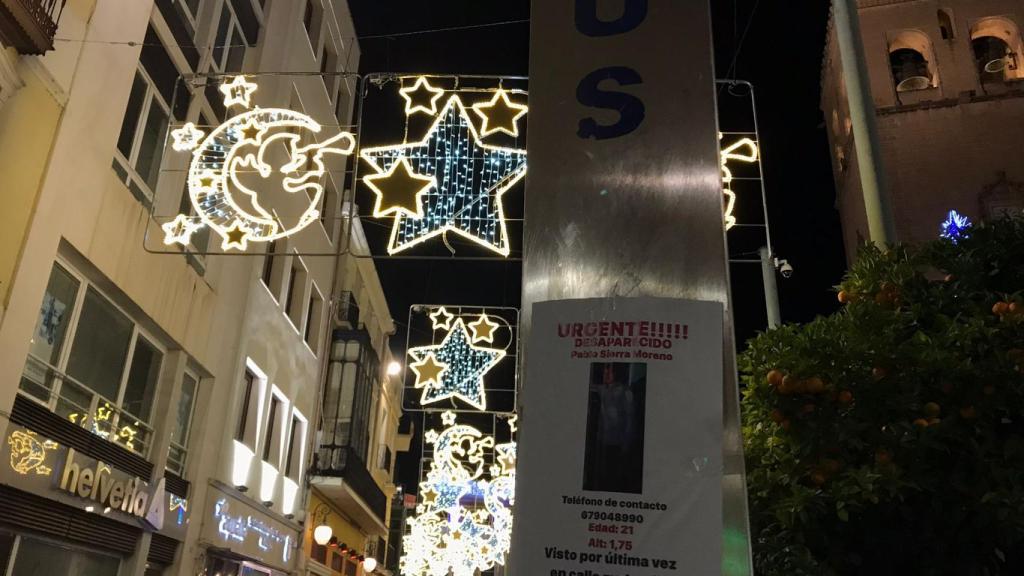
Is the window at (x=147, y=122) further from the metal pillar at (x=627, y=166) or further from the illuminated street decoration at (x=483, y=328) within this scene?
the metal pillar at (x=627, y=166)

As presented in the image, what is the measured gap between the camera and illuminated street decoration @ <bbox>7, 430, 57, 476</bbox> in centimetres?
897

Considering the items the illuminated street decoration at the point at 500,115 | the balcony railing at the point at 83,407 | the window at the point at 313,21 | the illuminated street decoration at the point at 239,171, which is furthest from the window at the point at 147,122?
the window at the point at 313,21

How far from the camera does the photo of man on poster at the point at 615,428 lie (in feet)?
6.85

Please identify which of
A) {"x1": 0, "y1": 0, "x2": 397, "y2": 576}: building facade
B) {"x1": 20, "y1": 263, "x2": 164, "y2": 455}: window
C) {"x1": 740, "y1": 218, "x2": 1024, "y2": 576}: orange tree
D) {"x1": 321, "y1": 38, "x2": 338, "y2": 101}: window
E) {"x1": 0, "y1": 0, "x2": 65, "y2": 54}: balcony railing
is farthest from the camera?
{"x1": 321, "y1": 38, "x2": 338, "y2": 101}: window

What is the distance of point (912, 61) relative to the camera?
29.5m

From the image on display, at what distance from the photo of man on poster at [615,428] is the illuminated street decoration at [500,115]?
7.68m

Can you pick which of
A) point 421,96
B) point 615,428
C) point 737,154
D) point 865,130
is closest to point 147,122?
point 421,96

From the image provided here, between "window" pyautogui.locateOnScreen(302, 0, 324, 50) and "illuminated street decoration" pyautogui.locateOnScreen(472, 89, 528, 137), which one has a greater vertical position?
"window" pyautogui.locateOnScreen(302, 0, 324, 50)

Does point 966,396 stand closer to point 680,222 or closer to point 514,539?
point 680,222

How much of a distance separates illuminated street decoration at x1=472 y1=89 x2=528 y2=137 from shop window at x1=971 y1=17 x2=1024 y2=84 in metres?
25.0

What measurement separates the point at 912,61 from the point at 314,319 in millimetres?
22703

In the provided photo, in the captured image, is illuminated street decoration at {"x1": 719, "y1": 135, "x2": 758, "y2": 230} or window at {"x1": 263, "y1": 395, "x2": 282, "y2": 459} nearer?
illuminated street decoration at {"x1": 719, "y1": 135, "x2": 758, "y2": 230}

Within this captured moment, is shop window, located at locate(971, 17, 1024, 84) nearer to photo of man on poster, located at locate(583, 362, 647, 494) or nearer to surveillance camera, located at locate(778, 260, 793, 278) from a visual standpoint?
surveillance camera, located at locate(778, 260, 793, 278)

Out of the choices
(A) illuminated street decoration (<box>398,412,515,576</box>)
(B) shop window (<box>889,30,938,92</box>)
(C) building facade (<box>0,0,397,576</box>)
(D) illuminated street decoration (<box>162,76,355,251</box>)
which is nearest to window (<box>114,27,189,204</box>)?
(C) building facade (<box>0,0,397,576</box>)
